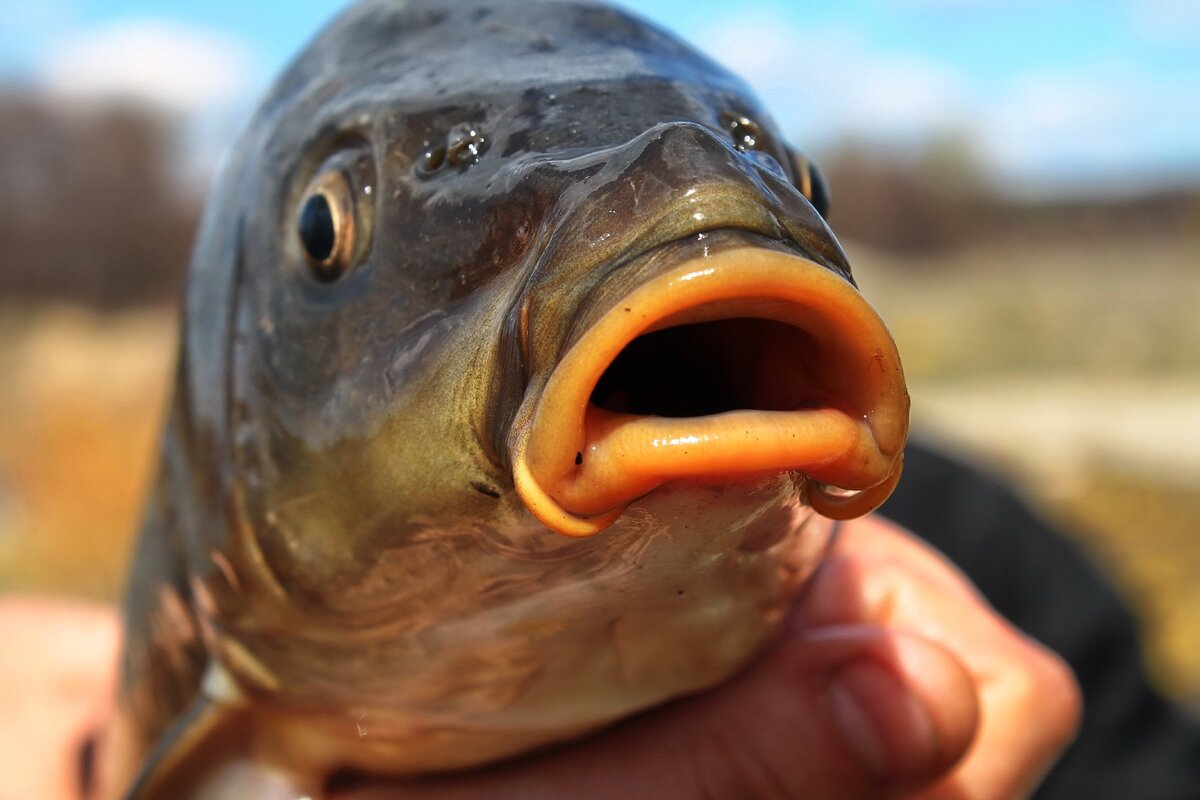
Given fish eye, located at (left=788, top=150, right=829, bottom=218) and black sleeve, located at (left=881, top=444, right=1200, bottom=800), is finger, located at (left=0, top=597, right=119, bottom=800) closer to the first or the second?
fish eye, located at (left=788, top=150, right=829, bottom=218)

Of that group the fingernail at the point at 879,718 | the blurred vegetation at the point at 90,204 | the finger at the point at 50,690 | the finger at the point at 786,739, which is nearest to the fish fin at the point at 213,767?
the finger at the point at 786,739

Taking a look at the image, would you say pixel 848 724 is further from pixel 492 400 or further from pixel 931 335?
pixel 931 335

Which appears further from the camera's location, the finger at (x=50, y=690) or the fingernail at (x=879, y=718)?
the finger at (x=50, y=690)

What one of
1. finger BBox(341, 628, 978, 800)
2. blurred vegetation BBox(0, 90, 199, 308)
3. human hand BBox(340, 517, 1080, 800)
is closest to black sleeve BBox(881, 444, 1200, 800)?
human hand BBox(340, 517, 1080, 800)

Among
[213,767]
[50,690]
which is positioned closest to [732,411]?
Answer: [213,767]

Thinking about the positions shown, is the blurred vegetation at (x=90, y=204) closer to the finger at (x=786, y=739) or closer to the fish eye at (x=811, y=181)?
the finger at (x=786, y=739)

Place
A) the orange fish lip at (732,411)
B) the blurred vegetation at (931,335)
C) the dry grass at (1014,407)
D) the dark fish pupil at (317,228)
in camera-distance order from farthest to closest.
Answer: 1. the blurred vegetation at (931,335)
2. the dry grass at (1014,407)
3. the dark fish pupil at (317,228)
4. the orange fish lip at (732,411)

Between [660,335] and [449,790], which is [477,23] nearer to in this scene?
[660,335]
